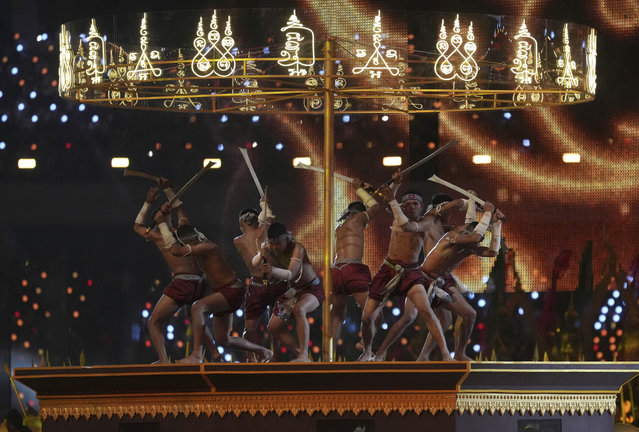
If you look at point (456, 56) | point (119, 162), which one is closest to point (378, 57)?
point (456, 56)

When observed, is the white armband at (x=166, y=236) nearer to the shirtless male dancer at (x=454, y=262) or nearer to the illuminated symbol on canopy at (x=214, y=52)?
the illuminated symbol on canopy at (x=214, y=52)

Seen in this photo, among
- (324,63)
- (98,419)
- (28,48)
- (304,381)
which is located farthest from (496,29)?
(28,48)

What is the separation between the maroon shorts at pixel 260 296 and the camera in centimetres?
1049

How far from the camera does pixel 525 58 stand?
34.4 ft

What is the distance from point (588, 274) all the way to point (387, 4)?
3.40 meters

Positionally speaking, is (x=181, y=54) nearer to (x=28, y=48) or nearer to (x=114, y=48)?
(x=114, y=48)

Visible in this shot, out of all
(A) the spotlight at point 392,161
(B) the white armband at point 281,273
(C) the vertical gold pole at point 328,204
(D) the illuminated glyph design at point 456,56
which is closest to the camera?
(B) the white armband at point 281,273

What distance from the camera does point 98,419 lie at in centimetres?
993

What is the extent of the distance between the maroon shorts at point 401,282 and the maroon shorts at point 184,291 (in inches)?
49.4

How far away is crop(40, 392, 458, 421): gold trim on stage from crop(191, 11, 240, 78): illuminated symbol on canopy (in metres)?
2.29

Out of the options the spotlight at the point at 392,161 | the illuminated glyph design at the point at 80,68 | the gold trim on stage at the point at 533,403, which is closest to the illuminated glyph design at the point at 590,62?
the gold trim on stage at the point at 533,403

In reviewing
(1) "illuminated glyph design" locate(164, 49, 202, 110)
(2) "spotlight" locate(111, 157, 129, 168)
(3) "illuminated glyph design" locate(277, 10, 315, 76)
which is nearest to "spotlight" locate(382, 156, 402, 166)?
(1) "illuminated glyph design" locate(164, 49, 202, 110)

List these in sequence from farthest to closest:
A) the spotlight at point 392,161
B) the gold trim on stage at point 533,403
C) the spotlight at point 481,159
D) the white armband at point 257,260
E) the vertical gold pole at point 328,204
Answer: the spotlight at point 481,159
the spotlight at point 392,161
the vertical gold pole at point 328,204
the white armband at point 257,260
the gold trim on stage at point 533,403

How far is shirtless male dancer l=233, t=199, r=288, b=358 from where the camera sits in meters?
10.5
